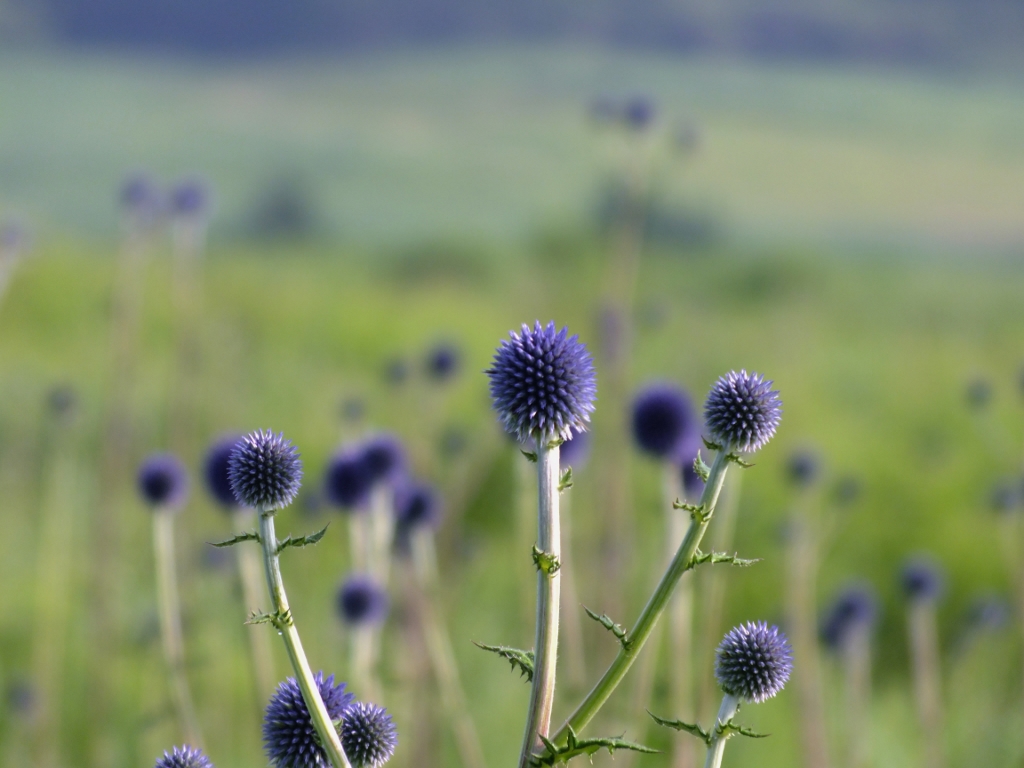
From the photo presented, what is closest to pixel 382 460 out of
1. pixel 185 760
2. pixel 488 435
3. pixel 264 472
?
pixel 264 472

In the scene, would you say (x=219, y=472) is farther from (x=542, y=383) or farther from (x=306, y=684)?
(x=306, y=684)

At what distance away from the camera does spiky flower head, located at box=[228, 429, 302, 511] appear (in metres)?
1.26

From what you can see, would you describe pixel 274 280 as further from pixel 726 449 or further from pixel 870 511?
pixel 726 449

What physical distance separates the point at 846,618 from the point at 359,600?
2.22 metres

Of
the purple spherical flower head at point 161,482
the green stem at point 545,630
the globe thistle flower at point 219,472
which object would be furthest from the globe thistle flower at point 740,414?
the purple spherical flower head at point 161,482

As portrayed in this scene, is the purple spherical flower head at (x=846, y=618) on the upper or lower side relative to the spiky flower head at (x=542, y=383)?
upper

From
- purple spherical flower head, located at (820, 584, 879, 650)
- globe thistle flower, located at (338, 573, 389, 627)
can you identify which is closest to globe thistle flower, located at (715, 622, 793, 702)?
globe thistle flower, located at (338, 573, 389, 627)

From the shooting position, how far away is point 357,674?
8.60 feet

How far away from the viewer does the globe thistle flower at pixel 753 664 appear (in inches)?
53.4

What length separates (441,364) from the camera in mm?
4438

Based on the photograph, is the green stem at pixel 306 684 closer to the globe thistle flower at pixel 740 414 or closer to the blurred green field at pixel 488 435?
the globe thistle flower at pixel 740 414

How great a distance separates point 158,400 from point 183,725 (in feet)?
23.4

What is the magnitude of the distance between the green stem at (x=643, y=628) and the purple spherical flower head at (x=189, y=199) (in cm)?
451

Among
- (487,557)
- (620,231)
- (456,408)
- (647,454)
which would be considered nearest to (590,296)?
(456,408)
